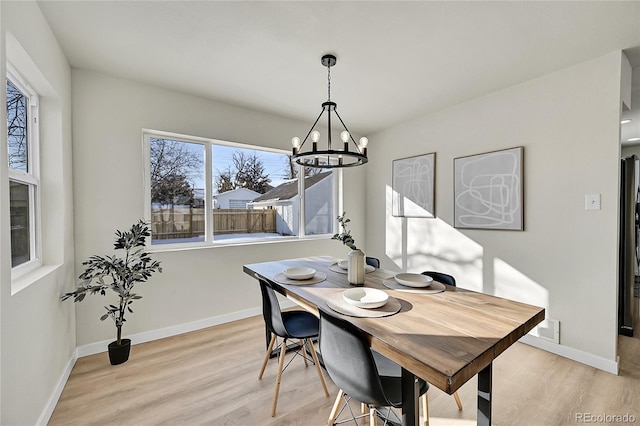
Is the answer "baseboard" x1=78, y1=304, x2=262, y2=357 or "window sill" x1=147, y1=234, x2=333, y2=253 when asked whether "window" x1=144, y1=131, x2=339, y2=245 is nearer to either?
"window sill" x1=147, y1=234, x2=333, y2=253

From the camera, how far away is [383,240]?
14.0ft

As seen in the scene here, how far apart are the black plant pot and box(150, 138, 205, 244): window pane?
960mm

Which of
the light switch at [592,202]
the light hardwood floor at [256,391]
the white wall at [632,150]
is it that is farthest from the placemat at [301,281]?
the white wall at [632,150]

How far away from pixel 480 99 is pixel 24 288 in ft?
13.1

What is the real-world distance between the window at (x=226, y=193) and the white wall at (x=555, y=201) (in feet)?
5.90

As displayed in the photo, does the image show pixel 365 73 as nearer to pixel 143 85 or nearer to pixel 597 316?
pixel 143 85

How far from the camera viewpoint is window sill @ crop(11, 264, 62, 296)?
1480 millimetres

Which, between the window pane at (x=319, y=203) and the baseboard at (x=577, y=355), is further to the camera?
the window pane at (x=319, y=203)

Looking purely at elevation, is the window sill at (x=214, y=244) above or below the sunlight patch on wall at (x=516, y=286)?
above

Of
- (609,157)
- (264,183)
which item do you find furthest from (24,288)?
(609,157)

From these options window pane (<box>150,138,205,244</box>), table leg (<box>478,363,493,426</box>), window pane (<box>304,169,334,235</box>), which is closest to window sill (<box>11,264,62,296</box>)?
window pane (<box>150,138,205,244</box>)

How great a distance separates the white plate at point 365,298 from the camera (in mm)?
1458

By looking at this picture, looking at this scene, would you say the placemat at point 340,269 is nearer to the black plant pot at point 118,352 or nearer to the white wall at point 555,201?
the white wall at point 555,201

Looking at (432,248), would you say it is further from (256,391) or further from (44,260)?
(44,260)
